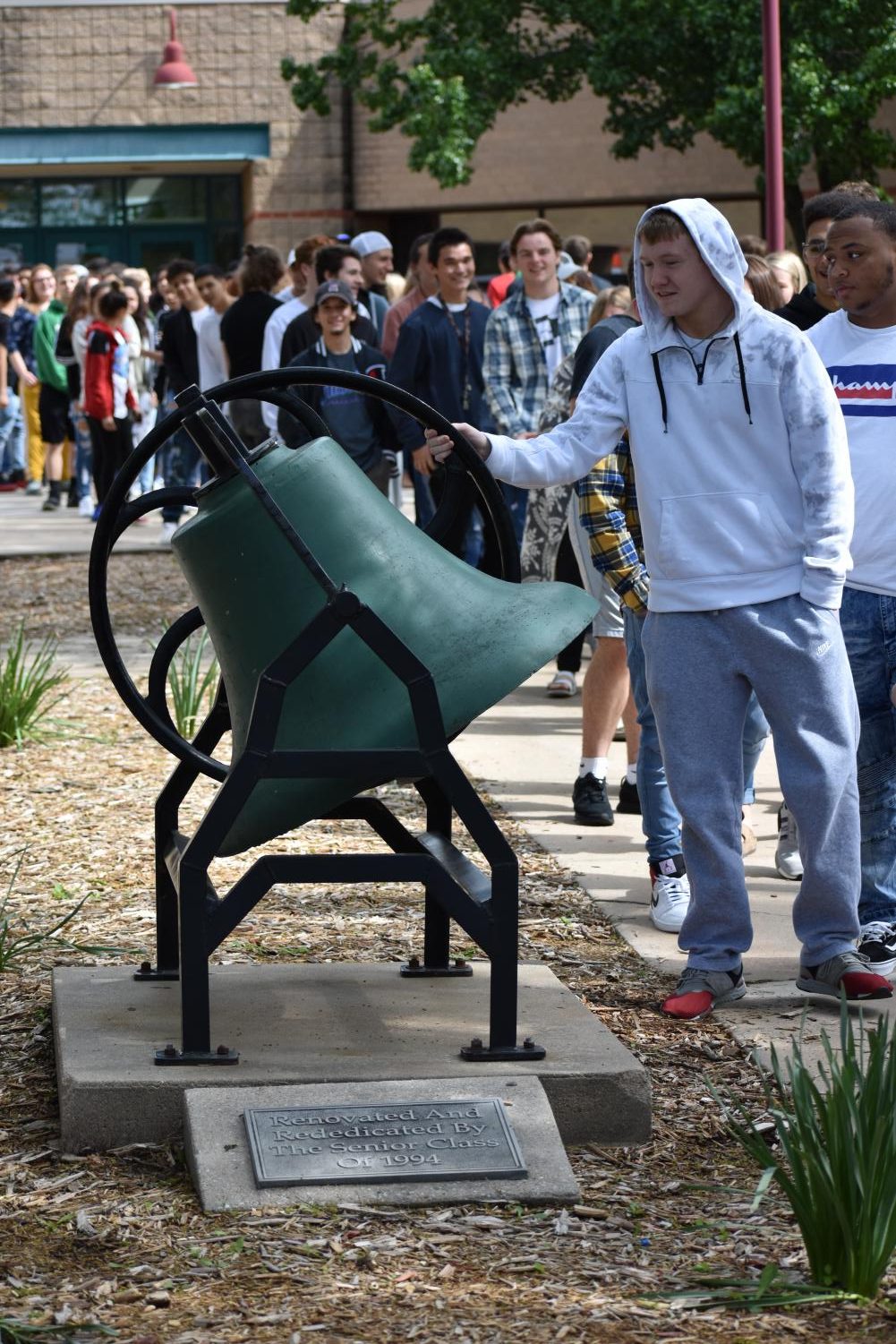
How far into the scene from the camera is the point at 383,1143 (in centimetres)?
380

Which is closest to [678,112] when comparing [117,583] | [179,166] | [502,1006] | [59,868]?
[179,166]

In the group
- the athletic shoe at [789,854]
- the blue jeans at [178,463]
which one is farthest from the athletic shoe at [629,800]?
the blue jeans at [178,463]

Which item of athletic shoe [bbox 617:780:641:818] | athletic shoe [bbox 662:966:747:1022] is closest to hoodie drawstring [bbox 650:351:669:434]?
athletic shoe [bbox 662:966:747:1022]

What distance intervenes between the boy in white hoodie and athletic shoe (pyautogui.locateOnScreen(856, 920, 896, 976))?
0.36 meters

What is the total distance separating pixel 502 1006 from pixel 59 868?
249 cm

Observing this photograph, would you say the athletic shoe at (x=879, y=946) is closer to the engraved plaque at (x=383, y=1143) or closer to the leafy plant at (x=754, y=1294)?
the engraved plaque at (x=383, y=1143)

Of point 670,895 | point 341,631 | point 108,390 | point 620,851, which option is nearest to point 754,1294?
point 341,631

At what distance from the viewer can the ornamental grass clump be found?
10.4ft

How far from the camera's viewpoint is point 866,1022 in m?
4.64

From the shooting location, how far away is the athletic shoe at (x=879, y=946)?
17.0 feet

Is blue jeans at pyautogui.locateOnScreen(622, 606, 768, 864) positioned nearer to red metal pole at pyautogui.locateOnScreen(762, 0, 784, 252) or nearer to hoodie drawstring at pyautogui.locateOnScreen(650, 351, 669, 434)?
hoodie drawstring at pyautogui.locateOnScreen(650, 351, 669, 434)

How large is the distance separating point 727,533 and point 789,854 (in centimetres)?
183

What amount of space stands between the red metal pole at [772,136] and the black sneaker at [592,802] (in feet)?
18.1

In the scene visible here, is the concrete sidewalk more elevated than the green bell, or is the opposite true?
the green bell
